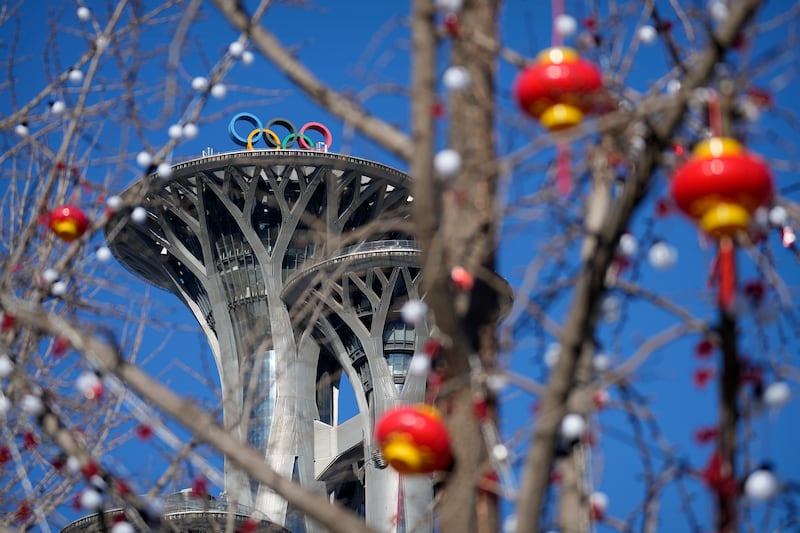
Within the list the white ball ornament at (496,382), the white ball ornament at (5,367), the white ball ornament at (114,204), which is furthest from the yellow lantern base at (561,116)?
the white ball ornament at (114,204)

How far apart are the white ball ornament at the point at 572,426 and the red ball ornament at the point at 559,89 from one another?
3.60 ft

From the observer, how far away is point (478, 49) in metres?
4.86

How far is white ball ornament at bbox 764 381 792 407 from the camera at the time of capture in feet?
12.8

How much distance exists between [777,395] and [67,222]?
4.24 metres

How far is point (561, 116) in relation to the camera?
416cm

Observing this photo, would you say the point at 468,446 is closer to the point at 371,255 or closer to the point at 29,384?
the point at 29,384

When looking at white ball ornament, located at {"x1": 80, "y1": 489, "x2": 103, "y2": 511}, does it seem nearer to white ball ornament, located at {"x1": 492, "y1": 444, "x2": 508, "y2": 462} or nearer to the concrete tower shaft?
white ball ornament, located at {"x1": 492, "y1": 444, "x2": 508, "y2": 462}

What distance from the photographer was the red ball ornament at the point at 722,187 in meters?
3.60

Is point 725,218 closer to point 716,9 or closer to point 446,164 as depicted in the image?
point 446,164

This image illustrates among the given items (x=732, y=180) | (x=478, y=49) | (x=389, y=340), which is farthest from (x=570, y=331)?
(x=389, y=340)

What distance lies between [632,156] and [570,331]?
1243mm

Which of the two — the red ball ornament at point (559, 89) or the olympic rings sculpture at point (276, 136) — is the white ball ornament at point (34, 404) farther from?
the olympic rings sculpture at point (276, 136)

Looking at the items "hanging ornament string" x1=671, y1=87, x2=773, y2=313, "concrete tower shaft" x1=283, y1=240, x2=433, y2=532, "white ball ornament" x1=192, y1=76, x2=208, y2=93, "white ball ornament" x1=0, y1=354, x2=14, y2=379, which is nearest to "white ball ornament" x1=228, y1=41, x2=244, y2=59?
"white ball ornament" x1=192, y1=76, x2=208, y2=93

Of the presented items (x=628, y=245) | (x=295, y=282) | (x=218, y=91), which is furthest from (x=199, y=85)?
(x=295, y=282)
